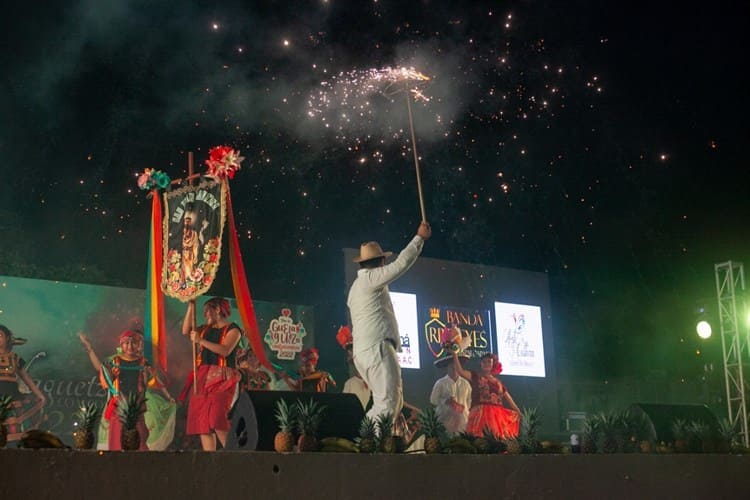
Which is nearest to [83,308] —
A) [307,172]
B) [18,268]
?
[18,268]

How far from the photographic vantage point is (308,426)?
13.8 ft

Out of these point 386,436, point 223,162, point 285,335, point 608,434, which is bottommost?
point 608,434

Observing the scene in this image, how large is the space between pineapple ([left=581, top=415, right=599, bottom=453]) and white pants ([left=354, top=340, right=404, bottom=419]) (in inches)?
51.7

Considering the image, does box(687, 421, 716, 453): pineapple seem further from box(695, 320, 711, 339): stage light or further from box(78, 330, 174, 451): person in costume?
box(695, 320, 711, 339): stage light

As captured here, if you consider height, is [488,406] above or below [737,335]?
below

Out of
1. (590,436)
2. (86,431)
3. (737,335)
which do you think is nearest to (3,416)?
(86,431)

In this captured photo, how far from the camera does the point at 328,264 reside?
12227 millimetres

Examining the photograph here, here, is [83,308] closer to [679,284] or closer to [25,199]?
[25,199]

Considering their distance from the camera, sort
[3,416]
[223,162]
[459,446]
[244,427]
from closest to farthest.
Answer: [3,416] → [244,427] → [459,446] → [223,162]

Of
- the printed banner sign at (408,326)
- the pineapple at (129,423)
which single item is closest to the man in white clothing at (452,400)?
the printed banner sign at (408,326)

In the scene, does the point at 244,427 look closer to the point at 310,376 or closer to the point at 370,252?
the point at 370,252

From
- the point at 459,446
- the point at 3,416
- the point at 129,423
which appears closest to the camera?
the point at 3,416

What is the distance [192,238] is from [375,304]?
2.04 metres

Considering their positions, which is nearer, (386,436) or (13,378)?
(386,436)
